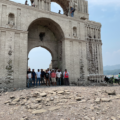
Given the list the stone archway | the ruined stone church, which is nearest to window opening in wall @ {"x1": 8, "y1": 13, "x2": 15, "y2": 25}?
the ruined stone church

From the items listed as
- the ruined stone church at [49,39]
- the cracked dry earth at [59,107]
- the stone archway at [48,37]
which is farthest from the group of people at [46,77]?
the cracked dry earth at [59,107]

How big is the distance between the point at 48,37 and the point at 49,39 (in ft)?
0.78

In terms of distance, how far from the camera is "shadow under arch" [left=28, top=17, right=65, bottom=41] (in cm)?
1180

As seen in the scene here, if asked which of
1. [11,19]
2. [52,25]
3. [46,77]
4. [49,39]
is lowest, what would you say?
[46,77]

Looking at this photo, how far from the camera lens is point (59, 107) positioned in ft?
18.1

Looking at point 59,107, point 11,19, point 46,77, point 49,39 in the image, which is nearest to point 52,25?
point 49,39

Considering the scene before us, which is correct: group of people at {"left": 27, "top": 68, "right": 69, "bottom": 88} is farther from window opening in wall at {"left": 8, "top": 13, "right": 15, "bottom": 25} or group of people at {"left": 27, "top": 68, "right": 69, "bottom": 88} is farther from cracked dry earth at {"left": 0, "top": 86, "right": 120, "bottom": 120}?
window opening in wall at {"left": 8, "top": 13, "right": 15, "bottom": 25}

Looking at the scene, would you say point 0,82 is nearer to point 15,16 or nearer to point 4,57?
point 4,57

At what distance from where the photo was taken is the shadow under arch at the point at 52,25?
1180 centimetres

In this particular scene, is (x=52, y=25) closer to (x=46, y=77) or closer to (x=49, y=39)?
(x=49, y=39)

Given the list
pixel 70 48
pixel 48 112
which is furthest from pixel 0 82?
pixel 70 48

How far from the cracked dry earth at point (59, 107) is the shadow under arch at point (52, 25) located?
698 cm

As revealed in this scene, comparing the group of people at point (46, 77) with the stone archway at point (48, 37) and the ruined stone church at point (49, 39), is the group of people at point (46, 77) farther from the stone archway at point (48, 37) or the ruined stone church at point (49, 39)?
the stone archway at point (48, 37)

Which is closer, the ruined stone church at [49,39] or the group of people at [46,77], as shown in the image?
the ruined stone church at [49,39]
